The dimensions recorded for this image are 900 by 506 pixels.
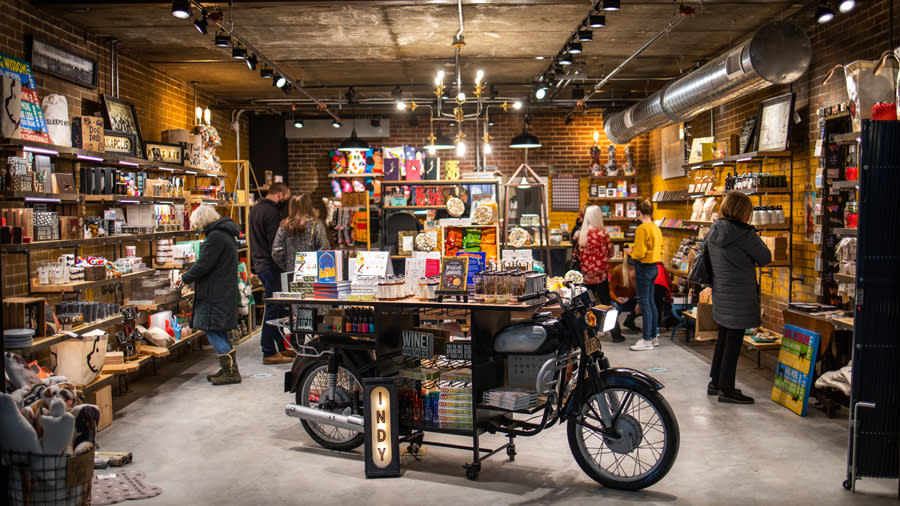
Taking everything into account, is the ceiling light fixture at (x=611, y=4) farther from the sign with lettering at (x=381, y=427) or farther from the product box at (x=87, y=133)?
the product box at (x=87, y=133)

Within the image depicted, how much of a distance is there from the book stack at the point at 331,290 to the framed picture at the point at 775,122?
490cm

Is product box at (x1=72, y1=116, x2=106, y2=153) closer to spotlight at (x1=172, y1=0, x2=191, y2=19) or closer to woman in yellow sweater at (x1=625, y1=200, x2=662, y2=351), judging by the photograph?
spotlight at (x1=172, y1=0, x2=191, y2=19)

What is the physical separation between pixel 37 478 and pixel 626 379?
294 centimetres

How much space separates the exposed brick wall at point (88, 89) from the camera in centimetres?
597

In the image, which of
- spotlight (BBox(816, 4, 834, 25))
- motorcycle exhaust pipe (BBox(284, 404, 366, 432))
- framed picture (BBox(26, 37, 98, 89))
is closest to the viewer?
motorcycle exhaust pipe (BBox(284, 404, 366, 432))

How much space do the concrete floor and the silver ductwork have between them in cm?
278

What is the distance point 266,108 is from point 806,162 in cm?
884

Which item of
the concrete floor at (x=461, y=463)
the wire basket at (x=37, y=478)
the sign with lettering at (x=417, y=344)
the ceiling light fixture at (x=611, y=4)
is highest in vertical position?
the ceiling light fixture at (x=611, y=4)

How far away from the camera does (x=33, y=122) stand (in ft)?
18.4

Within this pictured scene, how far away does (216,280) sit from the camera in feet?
22.8

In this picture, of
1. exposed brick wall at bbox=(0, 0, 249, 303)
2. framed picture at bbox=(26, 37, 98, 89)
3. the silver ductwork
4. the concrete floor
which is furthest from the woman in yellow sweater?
framed picture at bbox=(26, 37, 98, 89)

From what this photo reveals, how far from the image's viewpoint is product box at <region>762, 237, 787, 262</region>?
7.38m

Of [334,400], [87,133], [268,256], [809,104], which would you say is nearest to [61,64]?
[87,133]

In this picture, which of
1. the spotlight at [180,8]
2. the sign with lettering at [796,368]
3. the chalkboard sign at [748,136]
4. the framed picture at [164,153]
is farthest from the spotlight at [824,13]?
the framed picture at [164,153]
